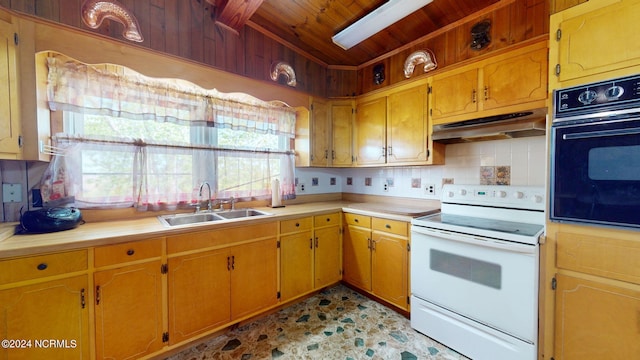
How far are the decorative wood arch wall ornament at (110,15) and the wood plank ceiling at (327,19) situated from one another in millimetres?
708

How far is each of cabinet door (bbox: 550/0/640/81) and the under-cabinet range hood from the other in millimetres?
303

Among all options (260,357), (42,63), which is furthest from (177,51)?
(260,357)

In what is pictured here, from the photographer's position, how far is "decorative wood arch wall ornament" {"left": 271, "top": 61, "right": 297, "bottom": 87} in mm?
2365

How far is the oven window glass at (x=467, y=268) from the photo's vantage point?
5.09 ft

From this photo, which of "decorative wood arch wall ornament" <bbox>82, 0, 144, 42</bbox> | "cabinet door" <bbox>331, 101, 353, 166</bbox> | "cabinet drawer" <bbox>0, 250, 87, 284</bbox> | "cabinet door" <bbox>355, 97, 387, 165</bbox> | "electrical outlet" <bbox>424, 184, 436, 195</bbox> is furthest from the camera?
"cabinet door" <bbox>331, 101, 353, 166</bbox>

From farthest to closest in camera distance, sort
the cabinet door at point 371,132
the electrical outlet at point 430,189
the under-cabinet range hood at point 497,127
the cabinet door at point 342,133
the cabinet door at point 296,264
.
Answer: the cabinet door at point 342,133
the cabinet door at point 371,132
the electrical outlet at point 430,189
the cabinet door at point 296,264
the under-cabinet range hood at point 497,127

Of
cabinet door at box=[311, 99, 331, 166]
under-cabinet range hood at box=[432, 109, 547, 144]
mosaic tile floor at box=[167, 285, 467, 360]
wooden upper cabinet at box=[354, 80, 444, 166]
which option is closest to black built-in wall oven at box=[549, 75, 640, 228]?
under-cabinet range hood at box=[432, 109, 547, 144]

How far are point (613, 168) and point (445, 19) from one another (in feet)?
5.29

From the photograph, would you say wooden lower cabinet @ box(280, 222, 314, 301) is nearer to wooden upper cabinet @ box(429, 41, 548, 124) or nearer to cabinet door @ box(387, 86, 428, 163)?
cabinet door @ box(387, 86, 428, 163)

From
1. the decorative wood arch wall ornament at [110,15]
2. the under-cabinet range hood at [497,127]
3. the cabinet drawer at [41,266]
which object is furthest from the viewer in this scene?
the under-cabinet range hood at [497,127]

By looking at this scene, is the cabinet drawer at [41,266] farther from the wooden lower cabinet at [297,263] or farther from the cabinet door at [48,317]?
the wooden lower cabinet at [297,263]

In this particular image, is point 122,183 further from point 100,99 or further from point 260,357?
point 260,357

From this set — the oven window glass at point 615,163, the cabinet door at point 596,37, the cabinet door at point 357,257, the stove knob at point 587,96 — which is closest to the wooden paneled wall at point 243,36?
the cabinet door at point 596,37

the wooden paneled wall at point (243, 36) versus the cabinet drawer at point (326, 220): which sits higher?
the wooden paneled wall at point (243, 36)
